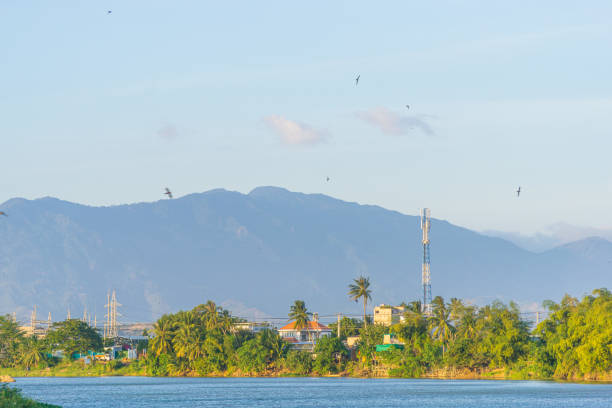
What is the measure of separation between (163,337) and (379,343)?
1350 inches

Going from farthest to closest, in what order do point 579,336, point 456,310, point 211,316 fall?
point 211,316
point 456,310
point 579,336

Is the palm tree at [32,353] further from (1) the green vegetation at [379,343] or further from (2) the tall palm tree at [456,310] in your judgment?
(2) the tall palm tree at [456,310]

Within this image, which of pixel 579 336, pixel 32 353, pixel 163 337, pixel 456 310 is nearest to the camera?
pixel 579 336

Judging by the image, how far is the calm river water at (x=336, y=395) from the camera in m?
87.4

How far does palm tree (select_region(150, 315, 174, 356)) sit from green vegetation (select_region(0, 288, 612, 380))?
0.15 m

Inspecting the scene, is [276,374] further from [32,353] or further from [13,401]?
[13,401]

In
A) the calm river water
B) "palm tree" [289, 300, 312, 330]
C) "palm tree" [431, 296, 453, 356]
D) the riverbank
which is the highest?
"palm tree" [289, 300, 312, 330]

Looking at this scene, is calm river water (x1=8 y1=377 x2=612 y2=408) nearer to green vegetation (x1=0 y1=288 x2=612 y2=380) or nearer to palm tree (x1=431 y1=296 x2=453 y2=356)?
green vegetation (x1=0 y1=288 x2=612 y2=380)

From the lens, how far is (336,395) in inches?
3947

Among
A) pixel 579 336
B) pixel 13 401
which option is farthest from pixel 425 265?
pixel 13 401

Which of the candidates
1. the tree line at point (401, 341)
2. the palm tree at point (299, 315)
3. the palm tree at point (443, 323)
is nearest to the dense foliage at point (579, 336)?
the tree line at point (401, 341)

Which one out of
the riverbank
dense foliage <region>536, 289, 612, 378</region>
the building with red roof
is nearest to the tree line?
dense foliage <region>536, 289, 612, 378</region>

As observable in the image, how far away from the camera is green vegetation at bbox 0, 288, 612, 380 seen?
11519cm

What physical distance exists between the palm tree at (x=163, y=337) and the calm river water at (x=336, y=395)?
98.0 feet
